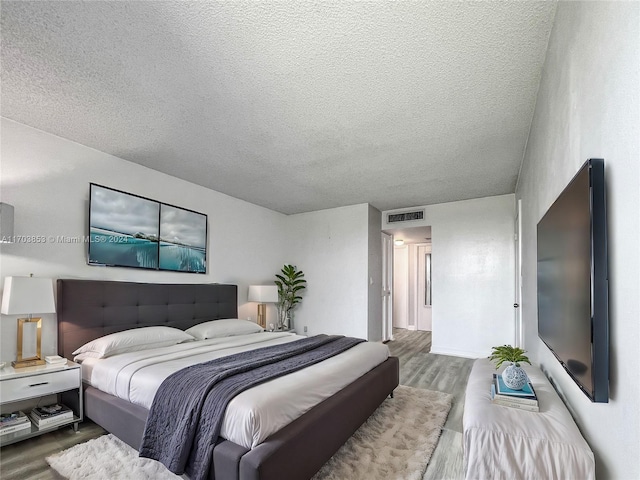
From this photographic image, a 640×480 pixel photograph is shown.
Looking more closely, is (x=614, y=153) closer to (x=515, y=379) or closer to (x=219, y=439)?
(x=515, y=379)

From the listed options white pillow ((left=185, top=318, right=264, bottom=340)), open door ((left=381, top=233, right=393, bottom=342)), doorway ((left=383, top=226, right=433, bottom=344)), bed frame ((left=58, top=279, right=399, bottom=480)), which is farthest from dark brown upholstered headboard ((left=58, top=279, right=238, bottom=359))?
doorway ((left=383, top=226, right=433, bottom=344))

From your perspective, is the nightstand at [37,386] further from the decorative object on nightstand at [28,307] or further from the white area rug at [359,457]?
the white area rug at [359,457]

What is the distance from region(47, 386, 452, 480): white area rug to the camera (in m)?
2.05

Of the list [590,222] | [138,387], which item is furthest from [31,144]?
[590,222]

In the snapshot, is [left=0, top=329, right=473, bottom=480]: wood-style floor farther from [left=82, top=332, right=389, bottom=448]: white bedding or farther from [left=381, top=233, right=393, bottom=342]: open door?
[left=381, top=233, right=393, bottom=342]: open door

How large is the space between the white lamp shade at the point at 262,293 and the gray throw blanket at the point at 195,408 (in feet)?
8.36

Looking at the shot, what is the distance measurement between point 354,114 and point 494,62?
1.02 metres

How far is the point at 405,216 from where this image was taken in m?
6.00

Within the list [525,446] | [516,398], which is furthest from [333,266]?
[525,446]

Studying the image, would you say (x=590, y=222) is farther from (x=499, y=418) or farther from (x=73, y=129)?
(x=73, y=129)

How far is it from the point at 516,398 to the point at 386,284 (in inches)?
195

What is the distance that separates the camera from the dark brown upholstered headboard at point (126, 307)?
3018mm

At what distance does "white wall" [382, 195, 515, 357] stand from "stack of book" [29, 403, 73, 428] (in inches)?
192

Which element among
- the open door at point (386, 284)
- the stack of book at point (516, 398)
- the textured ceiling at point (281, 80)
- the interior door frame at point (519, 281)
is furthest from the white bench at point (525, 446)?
the open door at point (386, 284)
